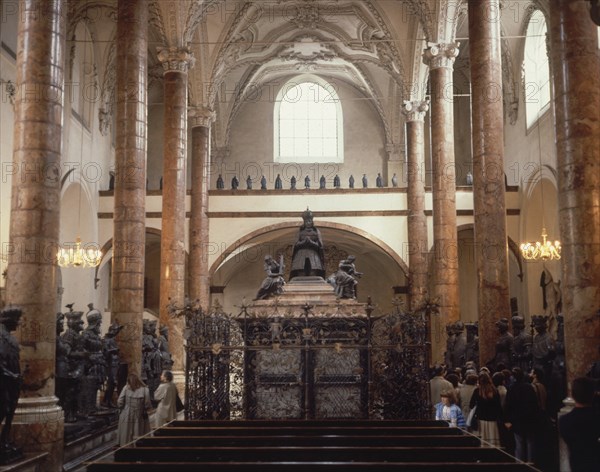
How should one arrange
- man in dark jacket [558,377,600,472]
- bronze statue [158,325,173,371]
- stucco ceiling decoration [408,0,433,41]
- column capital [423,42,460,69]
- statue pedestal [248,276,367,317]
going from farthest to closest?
stucco ceiling decoration [408,0,433,41] → column capital [423,42,460,69] → bronze statue [158,325,173,371] → statue pedestal [248,276,367,317] → man in dark jacket [558,377,600,472]

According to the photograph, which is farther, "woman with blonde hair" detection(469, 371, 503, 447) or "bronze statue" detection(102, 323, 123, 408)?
"bronze statue" detection(102, 323, 123, 408)

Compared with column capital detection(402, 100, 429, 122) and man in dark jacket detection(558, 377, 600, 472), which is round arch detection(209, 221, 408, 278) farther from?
man in dark jacket detection(558, 377, 600, 472)

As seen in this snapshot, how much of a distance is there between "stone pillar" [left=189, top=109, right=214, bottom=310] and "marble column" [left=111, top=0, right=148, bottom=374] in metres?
9.29

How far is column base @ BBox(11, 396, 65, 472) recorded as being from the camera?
8.66m

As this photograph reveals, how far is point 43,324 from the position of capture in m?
9.12

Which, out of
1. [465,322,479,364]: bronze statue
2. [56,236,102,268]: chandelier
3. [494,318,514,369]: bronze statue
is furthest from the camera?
[56,236,102,268]: chandelier

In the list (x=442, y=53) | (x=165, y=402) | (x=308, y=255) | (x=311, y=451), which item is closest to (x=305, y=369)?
(x=165, y=402)

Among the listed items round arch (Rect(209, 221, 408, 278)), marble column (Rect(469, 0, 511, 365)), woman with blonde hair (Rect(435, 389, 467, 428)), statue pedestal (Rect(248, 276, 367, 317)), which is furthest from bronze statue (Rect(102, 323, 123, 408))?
round arch (Rect(209, 221, 408, 278))

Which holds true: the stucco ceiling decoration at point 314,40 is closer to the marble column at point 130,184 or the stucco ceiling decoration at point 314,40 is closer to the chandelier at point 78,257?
the chandelier at point 78,257

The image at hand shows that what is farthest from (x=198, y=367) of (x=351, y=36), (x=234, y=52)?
(x=351, y=36)

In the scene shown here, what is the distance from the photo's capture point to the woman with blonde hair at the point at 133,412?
9.82 metres

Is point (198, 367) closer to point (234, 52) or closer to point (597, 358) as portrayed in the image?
point (597, 358)

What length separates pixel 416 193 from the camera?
24.8 meters

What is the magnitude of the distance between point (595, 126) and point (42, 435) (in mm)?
7414
